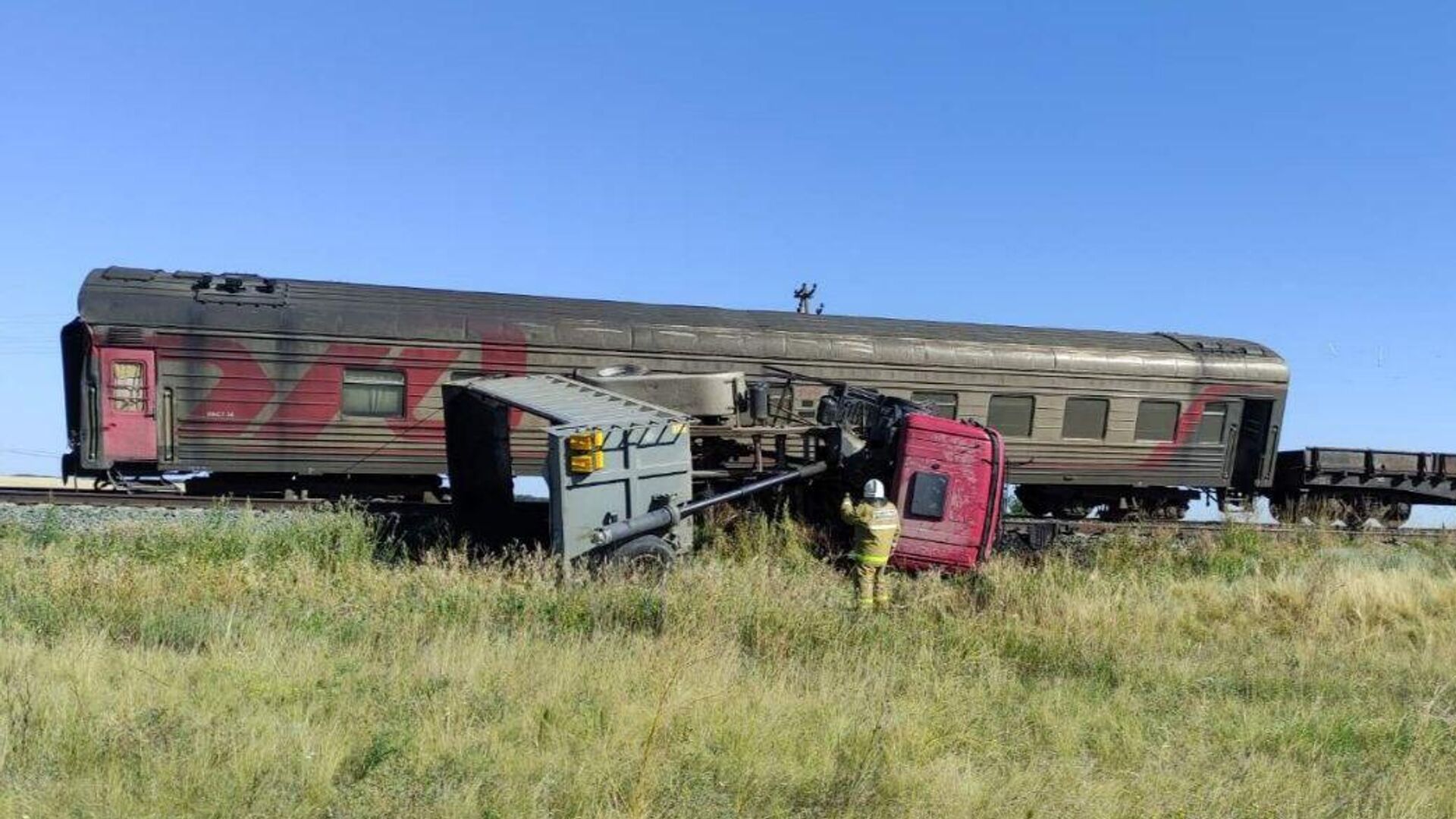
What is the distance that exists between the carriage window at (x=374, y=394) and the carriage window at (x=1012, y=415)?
8987mm

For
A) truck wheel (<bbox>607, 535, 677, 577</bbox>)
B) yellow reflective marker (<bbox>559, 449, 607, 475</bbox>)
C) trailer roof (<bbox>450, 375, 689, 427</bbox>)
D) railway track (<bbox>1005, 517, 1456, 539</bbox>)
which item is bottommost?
railway track (<bbox>1005, 517, 1456, 539</bbox>)

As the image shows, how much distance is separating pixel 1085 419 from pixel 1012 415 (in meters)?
1.43

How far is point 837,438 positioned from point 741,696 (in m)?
6.63

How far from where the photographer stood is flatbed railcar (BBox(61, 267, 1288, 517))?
13.5 meters

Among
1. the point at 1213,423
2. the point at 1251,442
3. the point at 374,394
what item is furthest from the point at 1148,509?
the point at 374,394

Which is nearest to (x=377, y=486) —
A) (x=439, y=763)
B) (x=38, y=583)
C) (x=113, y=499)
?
(x=113, y=499)

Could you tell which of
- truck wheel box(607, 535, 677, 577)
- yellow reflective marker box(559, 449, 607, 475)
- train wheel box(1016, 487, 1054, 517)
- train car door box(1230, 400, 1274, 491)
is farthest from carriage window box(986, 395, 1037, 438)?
yellow reflective marker box(559, 449, 607, 475)

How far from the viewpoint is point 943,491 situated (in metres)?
11.6

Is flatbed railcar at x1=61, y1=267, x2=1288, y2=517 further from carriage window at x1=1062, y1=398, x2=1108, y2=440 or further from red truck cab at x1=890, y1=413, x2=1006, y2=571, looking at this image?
red truck cab at x1=890, y1=413, x2=1006, y2=571

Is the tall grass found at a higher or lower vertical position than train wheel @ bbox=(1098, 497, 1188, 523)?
higher

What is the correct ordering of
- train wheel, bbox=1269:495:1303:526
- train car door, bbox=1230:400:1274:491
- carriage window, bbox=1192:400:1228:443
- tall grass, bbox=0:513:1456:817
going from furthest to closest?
train wheel, bbox=1269:495:1303:526 → train car door, bbox=1230:400:1274:491 → carriage window, bbox=1192:400:1228:443 → tall grass, bbox=0:513:1456:817

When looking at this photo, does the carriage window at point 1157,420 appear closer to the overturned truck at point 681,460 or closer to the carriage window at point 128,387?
the overturned truck at point 681,460

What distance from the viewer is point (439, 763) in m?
4.92

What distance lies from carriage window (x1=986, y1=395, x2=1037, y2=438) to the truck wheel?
8.70 m
